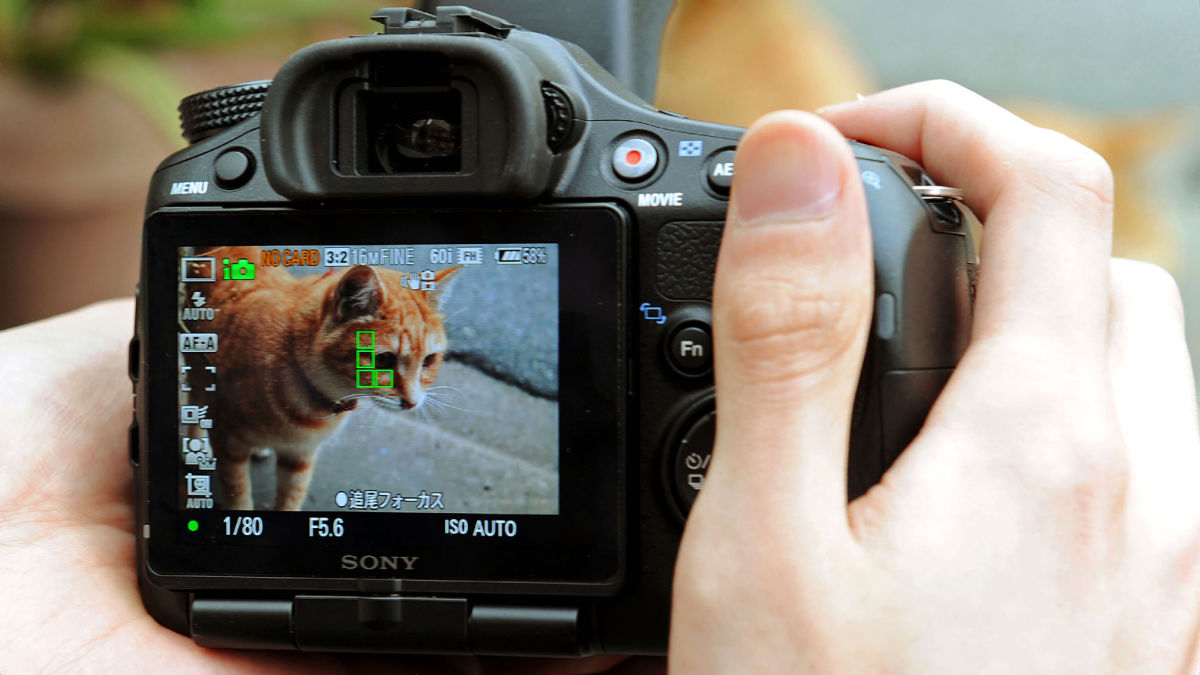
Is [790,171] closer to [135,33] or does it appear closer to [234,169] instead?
[234,169]

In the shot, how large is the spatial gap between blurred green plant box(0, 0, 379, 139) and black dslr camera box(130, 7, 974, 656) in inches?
19.5

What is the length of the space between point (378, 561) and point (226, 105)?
0.85ft

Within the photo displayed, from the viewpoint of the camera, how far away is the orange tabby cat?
47cm

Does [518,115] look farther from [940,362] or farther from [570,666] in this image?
[570,666]

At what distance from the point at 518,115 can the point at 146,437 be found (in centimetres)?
25

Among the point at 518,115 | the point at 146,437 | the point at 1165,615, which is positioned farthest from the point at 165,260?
the point at 1165,615

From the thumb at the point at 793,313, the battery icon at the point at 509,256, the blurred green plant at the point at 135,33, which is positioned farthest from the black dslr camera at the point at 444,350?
the blurred green plant at the point at 135,33

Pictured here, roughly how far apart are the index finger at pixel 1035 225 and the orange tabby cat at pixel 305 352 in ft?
0.83

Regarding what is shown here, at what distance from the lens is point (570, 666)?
591mm

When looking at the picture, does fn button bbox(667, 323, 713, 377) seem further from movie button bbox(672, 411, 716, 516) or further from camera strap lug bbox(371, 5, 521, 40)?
camera strap lug bbox(371, 5, 521, 40)

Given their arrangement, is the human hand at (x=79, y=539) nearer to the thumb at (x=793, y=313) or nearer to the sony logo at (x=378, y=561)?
the sony logo at (x=378, y=561)

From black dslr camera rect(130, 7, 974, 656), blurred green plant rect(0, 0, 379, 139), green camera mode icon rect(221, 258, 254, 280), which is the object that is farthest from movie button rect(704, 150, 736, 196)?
blurred green plant rect(0, 0, 379, 139)

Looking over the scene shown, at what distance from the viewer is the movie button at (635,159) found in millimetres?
479

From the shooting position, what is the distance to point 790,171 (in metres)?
0.35
